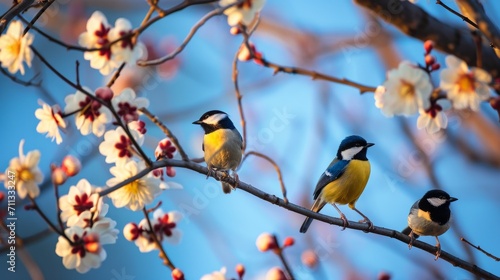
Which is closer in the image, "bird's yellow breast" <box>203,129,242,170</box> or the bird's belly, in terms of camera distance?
the bird's belly

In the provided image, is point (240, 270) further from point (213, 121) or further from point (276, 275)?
point (213, 121)

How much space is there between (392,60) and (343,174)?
1.50 meters

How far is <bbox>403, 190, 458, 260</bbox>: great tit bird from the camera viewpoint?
10.6ft

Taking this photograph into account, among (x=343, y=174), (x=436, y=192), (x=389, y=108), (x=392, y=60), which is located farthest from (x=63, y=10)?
(x=389, y=108)

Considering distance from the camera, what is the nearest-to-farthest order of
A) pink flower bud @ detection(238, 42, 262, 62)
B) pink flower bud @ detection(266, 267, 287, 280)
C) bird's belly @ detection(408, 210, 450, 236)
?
pink flower bud @ detection(266, 267, 287, 280), pink flower bud @ detection(238, 42, 262, 62), bird's belly @ detection(408, 210, 450, 236)

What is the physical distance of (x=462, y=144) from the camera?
Answer: 13.6 ft

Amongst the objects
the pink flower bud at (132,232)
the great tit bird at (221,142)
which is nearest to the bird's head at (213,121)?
the great tit bird at (221,142)

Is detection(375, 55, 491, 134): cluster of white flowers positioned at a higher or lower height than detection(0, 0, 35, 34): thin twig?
lower

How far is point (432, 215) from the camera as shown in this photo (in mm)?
3254

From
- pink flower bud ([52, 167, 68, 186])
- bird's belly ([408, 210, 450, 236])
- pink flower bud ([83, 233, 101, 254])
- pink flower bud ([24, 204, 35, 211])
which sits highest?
pink flower bud ([52, 167, 68, 186])

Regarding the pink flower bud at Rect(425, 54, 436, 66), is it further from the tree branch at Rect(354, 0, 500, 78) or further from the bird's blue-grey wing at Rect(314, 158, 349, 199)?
the bird's blue-grey wing at Rect(314, 158, 349, 199)

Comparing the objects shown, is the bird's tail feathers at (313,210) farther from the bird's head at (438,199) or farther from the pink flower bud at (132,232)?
the pink flower bud at (132,232)

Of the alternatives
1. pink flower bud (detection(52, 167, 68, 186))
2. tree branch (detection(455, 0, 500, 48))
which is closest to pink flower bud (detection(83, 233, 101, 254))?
pink flower bud (detection(52, 167, 68, 186))

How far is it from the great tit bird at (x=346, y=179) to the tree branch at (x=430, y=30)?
815 mm
